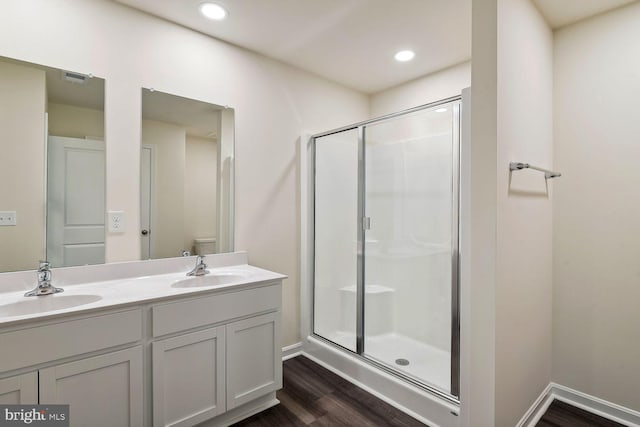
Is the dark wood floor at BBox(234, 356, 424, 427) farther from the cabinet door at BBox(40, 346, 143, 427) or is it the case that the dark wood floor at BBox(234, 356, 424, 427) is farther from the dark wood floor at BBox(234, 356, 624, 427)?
the cabinet door at BBox(40, 346, 143, 427)

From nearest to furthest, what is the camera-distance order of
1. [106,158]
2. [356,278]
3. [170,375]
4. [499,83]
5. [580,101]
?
[499,83]
[170,375]
[106,158]
[580,101]
[356,278]

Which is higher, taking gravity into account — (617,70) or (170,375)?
(617,70)

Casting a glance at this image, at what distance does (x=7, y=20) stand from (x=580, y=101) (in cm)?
333

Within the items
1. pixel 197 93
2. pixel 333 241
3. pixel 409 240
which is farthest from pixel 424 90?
pixel 197 93

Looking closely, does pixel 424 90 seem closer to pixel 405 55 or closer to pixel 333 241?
pixel 405 55

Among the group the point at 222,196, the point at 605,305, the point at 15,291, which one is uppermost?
the point at 222,196

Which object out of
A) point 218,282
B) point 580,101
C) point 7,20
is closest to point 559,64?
point 580,101

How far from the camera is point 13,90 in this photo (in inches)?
63.6

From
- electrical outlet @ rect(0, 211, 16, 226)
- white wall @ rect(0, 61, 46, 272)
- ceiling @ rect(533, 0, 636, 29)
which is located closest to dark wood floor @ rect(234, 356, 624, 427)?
white wall @ rect(0, 61, 46, 272)

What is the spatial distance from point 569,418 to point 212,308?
88.7 inches

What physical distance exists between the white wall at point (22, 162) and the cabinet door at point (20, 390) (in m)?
0.65

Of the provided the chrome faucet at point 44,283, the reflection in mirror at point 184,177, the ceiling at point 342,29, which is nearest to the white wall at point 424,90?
the ceiling at point 342,29

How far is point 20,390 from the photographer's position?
124cm

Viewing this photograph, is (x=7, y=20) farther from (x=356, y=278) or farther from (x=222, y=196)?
(x=356, y=278)
